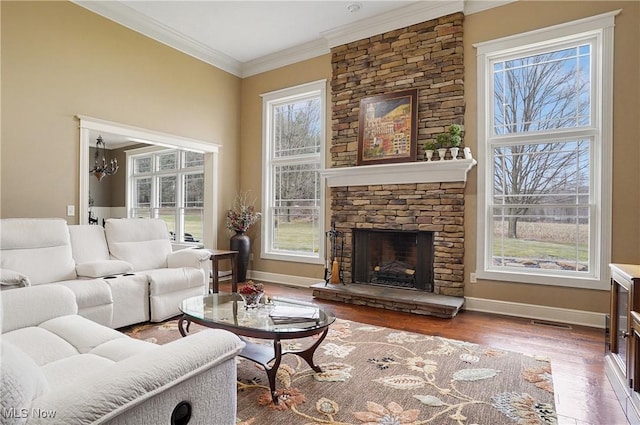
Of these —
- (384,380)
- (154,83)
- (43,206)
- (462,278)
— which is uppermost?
(154,83)

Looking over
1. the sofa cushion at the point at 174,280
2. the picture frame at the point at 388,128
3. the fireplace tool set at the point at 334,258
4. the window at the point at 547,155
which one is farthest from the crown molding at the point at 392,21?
the sofa cushion at the point at 174,280

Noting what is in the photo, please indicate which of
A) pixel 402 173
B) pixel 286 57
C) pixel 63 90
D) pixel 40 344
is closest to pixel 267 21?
pixel 286 57

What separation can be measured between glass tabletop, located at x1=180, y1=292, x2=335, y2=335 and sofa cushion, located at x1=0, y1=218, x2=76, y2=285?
1.44m

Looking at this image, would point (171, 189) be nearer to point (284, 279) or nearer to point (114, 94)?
point (114, 94)

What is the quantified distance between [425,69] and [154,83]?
140 inches

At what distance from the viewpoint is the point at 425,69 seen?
418cm

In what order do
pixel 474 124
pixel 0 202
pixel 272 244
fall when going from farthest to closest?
pixel 272 244, pixel 474 124, pixel 0 202

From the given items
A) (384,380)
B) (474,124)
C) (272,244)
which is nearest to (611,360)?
(384,380)

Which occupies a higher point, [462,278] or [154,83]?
[154,83]

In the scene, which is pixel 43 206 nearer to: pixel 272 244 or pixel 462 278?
pixel 272 244

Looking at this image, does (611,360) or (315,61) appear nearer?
(611,360)

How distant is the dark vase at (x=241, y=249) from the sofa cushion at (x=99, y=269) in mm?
2043

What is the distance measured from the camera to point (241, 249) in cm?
531

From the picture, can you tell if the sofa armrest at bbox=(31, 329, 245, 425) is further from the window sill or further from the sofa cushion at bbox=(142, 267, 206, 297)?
the window sill
